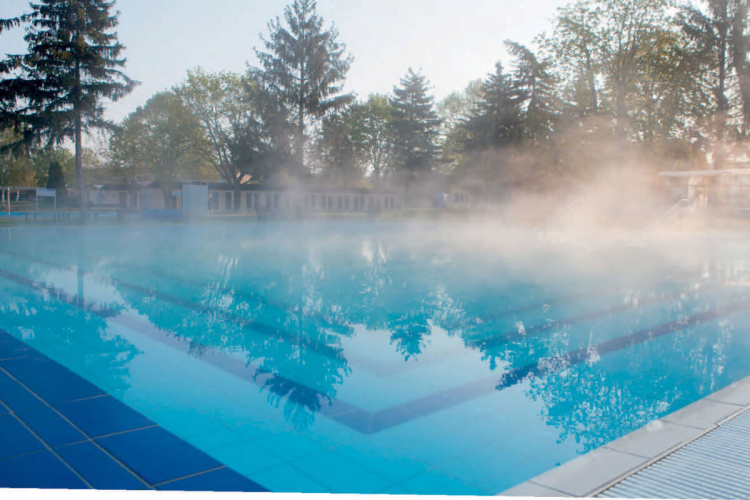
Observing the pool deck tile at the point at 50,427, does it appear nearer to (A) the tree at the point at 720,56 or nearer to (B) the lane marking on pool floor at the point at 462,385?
(B) the lane marking on pool floor at the point at 462,385

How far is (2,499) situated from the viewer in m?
2.15

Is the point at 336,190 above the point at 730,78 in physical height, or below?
below

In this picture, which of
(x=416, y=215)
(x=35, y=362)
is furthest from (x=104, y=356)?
(x=416, y=215)

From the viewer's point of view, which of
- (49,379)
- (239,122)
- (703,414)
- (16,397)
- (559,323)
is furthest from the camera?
(239,122)

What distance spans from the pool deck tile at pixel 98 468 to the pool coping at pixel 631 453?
1.49 m

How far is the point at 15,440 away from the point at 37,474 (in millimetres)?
352

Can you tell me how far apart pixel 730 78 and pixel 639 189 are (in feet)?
17.8

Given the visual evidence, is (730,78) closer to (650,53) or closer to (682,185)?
(650,53)

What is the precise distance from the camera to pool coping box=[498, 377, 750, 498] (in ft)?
6.89

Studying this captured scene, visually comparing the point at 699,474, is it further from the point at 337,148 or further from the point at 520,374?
the point at 337,148

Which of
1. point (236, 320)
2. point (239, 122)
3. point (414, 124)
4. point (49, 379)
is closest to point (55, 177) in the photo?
point (239, 122)

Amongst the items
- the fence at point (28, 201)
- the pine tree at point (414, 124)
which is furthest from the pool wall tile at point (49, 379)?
the pine tree at point (414, 124)

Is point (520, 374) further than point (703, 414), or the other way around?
point (520, 374)

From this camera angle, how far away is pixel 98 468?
88.6 inches
